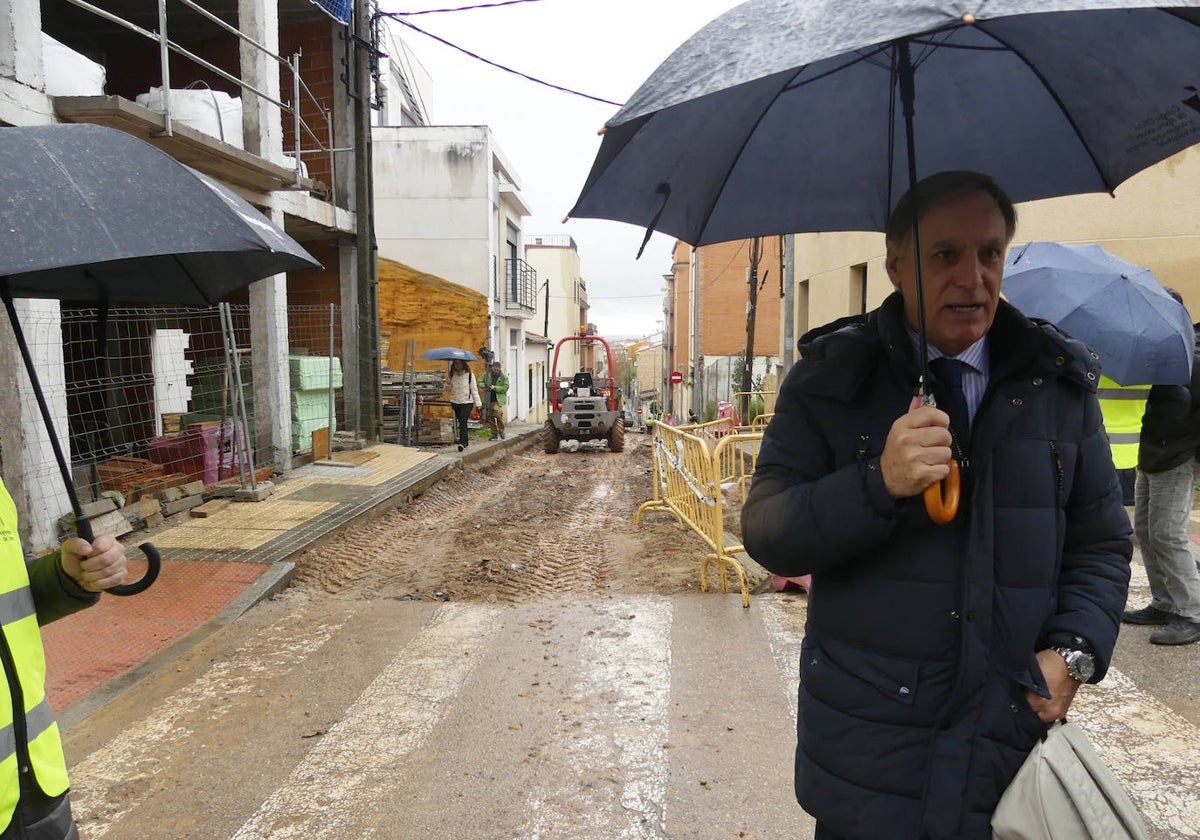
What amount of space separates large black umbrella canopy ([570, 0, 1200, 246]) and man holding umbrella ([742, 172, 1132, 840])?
57 centimetres

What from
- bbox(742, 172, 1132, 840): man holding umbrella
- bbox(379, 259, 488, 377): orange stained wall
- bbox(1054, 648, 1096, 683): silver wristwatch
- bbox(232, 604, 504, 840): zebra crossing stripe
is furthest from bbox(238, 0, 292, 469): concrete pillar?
bbox(379, 259, 488, 377): orange stained wall

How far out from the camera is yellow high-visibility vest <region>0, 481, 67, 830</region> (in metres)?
1.55

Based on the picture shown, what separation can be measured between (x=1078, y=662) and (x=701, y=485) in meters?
4.67

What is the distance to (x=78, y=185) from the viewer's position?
5.87 ft

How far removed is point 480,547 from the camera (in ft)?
24.5

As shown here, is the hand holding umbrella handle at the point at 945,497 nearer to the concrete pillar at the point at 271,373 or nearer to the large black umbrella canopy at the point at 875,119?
the large black umbrella canopy at the point at 875,119

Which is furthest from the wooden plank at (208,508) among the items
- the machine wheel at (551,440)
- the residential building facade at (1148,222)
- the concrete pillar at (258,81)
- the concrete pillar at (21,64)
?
the machine wheel at (551,440)

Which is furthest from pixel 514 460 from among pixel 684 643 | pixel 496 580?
pixel 684 643

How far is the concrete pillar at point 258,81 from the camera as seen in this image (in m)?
10.1

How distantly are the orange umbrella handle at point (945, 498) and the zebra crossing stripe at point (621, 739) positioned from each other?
1.91 metres

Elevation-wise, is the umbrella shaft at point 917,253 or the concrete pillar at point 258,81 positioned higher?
the concrete pillar at point 258,81

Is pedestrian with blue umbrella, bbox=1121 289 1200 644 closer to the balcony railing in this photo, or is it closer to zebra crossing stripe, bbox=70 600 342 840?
zebra crossing stripe, bbox=70 600 342 840

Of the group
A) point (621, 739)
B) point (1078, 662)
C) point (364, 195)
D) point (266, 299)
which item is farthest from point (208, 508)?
point (1078, 662)

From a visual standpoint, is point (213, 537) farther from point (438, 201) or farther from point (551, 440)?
point (438, 201)
